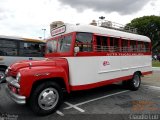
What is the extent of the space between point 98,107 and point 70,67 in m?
1.74

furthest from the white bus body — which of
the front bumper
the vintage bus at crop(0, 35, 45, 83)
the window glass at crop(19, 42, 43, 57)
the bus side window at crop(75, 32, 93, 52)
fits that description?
the window glass at crop(19, 42, 43, 57)

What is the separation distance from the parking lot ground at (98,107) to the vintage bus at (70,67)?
57cm

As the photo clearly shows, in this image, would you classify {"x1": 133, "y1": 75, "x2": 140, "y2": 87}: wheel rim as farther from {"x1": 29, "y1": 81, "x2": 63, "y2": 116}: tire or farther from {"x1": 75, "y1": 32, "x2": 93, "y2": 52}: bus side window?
{"x1": 29, "y1": 81, "x2": 63, "y2": 116}: tire

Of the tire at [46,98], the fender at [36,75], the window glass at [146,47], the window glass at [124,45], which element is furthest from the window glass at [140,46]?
the tire at [46,98]

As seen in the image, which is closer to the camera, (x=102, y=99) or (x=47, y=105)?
(x=47, y=105)

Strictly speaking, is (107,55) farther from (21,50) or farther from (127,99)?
(21,50)

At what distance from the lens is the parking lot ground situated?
534 cm

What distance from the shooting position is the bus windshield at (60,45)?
6.04 m

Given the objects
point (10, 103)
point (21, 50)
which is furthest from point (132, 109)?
point (21, 50)

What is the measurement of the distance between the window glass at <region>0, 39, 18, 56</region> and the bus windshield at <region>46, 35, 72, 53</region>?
195 inches

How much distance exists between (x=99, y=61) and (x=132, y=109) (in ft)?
6.83

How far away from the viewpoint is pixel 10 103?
650 centimetres

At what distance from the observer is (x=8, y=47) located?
36.2ft

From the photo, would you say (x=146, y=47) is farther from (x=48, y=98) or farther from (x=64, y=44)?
(x=48, y=98)
